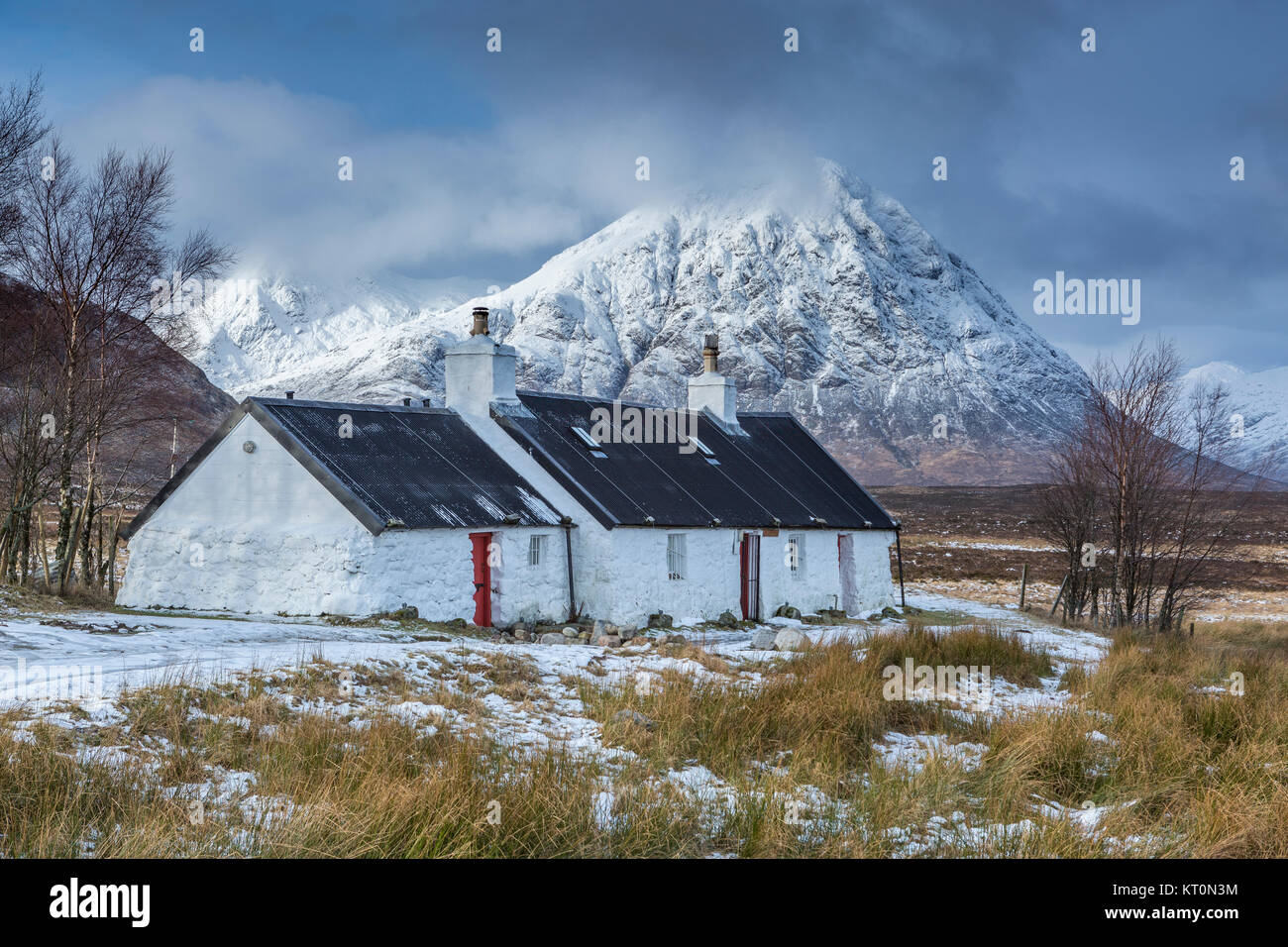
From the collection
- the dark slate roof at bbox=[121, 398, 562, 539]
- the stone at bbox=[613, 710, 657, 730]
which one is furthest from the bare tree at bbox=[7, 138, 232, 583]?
the stone at bbox=[613, 710, 657, 730]

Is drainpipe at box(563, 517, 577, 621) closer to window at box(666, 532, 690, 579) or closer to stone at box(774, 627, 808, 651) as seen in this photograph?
window at box(666, 532, 690, 579)

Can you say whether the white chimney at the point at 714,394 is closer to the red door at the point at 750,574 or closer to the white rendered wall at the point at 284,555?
the red door at the point at 750,574

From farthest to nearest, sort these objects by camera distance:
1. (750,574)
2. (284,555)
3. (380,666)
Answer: (750,574) → (284,555) → (380,666)

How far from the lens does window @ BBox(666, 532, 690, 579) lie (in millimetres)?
26062

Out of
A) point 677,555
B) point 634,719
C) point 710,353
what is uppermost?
point 710,353

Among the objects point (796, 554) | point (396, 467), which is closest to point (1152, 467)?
point (796, 554)

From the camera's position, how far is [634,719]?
10914 millimetres

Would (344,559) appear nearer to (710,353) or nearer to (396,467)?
(396,467)

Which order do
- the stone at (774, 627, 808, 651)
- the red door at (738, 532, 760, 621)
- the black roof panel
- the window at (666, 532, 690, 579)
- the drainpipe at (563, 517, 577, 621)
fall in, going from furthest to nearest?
the red door at (738, 532, 760, 621) → the window at (666, 532, 690, 579) → the drainpipe at (563, 517, 577, 621) → the black roof panel → the stone at (774, 627, 808, 651)

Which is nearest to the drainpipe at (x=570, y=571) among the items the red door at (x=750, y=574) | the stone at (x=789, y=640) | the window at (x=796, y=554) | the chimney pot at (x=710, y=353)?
the red door at (x=750, y=574)

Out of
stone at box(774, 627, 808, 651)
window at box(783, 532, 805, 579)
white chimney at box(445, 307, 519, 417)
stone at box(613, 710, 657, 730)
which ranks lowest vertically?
stone at box(774, 627, 808, 651)

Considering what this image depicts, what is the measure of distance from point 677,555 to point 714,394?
8899mm

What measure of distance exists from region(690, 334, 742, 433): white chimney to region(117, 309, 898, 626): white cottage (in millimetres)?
2280
